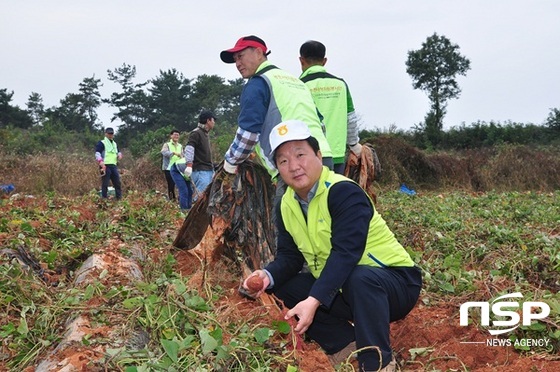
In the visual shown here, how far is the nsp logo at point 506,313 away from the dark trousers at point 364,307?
546mm

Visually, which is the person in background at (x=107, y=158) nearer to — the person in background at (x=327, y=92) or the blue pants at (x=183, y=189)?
the blue pants at (x=183, y=189)

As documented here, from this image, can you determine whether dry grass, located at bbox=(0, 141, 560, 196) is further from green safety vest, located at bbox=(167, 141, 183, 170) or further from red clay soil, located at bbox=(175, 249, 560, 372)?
red clay soil, located at bbox=(175, 249, 560, 372)

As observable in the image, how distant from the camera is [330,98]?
513cm

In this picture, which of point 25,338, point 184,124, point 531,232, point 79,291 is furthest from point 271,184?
point 184,124

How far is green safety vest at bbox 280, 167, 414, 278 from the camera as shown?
9.66ft

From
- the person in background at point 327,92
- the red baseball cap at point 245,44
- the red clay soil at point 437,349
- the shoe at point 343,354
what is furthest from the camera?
the person in background at point 327,92

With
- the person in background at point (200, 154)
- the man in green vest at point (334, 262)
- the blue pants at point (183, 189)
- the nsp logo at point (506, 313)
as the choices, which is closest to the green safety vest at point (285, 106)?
the man in green vest at point (334, 262)

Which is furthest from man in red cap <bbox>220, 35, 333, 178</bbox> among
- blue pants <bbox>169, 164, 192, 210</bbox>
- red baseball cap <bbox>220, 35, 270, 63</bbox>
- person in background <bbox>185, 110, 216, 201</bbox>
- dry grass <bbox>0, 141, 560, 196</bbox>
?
dry grass <bbox>0, 141, 560, 196</bbox>

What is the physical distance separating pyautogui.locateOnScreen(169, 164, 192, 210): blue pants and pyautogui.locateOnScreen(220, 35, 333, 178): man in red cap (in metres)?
5.67

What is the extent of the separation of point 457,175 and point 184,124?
2312cm

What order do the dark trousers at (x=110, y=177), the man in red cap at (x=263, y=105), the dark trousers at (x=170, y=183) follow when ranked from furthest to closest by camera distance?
1. the dark trousers at (x=110, y=177)
2. the dark trousers at (x=170, y=183)
3. the man in red cap at (x=263, y=105)

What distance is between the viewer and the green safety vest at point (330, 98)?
510 centimetres

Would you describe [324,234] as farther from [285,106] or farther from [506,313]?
[285,106]

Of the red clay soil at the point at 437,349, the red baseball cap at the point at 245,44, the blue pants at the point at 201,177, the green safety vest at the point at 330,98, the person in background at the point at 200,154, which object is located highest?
the red baseball cap at the point at 245,44
